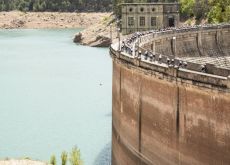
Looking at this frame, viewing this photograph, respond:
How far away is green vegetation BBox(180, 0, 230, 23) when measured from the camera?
272ft

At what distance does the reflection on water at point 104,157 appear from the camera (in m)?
39.2

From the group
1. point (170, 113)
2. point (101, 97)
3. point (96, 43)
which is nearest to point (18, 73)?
point (101, 97)

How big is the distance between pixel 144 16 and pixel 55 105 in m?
31.1

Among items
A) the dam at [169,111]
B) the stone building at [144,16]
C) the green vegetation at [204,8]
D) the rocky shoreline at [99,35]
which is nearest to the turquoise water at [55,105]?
the dam at [169,111]

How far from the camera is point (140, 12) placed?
84.6m

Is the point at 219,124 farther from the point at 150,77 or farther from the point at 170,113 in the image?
the point at 150,77

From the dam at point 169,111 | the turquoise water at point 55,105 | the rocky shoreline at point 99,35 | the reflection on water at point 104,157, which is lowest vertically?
the turquoise water at point 55,105

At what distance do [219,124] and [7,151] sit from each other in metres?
24.1

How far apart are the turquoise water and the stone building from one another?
8.87 m

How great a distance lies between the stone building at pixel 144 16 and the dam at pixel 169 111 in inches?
1743

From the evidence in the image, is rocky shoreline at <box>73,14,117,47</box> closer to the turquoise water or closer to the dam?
the turquoise water

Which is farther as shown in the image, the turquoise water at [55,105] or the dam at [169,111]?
the turquoise water at [55,105]

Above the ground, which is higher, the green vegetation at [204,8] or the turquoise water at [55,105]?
the green vegetation at [204,8]

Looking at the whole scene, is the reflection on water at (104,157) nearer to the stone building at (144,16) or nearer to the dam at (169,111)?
the dam at (169,111)
